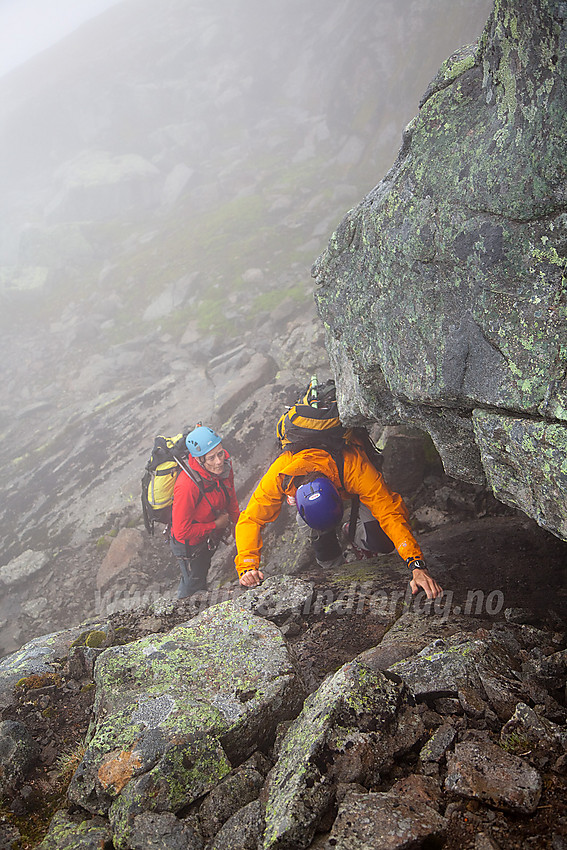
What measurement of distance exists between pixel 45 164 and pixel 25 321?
31232 millimetres

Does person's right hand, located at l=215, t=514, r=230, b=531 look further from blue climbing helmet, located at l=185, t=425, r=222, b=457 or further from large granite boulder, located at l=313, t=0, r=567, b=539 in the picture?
large granite boulder, located at l=313, t=0, r=567, b=539

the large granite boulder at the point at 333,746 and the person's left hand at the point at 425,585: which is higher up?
the large granite boulder at the point at 333,746

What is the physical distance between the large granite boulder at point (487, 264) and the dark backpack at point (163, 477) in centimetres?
570

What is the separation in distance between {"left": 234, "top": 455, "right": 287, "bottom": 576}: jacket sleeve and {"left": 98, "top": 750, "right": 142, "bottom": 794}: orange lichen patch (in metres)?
3.93

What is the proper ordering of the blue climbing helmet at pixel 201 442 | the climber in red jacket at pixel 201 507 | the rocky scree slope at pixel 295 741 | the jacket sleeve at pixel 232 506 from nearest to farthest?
the rocky scree slope at pixel 295 741 → the blue climbing helmet at pixel 201 442 → the climber in red jacket at pixel 201 507 → the jacket sleeve at pixel 232 506

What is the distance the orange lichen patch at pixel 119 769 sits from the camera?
193 inches

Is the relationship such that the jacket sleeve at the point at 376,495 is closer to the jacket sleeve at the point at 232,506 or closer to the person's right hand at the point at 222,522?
the jacket sleeve at the point at 232,506

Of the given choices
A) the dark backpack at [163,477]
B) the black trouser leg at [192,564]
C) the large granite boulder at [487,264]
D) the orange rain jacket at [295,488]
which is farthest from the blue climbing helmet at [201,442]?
the large granite boulder at [487,264]

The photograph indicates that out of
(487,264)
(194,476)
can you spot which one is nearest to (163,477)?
(194,476)

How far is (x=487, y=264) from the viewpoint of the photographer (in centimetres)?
520

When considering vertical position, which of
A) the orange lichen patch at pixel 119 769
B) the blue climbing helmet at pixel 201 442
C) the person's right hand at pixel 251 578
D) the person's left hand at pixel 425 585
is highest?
the blue climbing helmet at pixel 201 442

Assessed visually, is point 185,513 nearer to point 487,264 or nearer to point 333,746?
point 333,746

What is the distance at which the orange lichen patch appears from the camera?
16.1ft

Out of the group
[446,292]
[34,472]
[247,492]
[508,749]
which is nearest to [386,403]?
[446,292]
